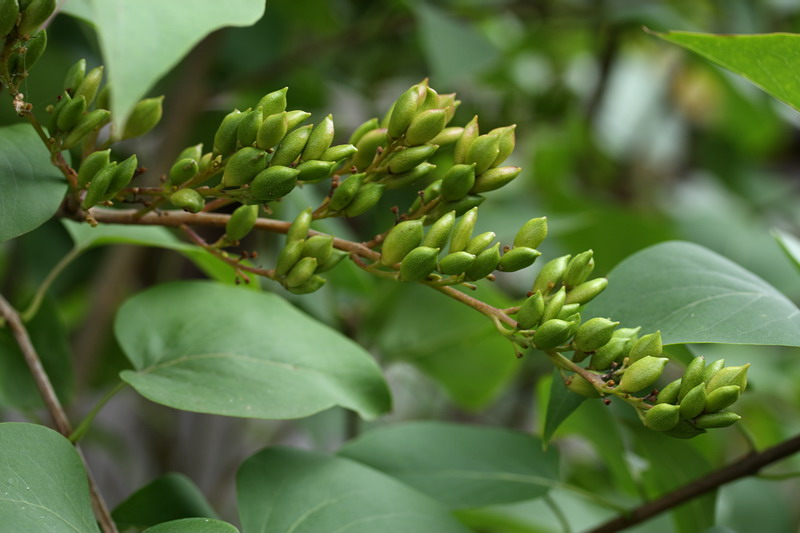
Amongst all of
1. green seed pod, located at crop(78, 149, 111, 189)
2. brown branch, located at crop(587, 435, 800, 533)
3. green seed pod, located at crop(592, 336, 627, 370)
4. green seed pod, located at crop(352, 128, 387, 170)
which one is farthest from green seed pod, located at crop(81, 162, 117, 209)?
brown branch, located at crop(587, 435, 800, 533)

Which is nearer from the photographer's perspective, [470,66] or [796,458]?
[470,66]

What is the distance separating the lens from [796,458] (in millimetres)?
909

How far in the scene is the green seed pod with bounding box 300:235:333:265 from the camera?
1.17 ft

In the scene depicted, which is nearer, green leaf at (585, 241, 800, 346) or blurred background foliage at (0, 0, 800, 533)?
green leaf at (585, 241, 800, 346)

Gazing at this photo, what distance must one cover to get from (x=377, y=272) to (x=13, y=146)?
0.16m

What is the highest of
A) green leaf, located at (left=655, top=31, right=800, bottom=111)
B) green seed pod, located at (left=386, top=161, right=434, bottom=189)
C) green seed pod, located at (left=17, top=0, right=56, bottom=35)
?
green leaf, located at (left=655, top=31, right=800, bottom=111)

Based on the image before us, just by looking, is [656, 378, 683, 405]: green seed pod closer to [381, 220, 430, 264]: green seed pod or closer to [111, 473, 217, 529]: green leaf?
[381, 220, 430, 264]: green seed pod

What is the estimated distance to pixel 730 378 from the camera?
1.10ft

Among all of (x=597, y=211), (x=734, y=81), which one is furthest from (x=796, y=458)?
(x=734, y=81)

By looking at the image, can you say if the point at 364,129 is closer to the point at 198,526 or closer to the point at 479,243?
the point at 479,243

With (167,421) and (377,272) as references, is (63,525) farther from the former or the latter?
(167,421)

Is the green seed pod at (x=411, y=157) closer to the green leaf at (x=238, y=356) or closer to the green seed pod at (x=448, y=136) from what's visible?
the green seed pod at (x=448, y=136)

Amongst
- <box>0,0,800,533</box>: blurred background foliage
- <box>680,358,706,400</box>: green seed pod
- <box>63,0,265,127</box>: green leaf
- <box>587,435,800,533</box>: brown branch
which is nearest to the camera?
<box>63,0,265,127</box>: green leaf

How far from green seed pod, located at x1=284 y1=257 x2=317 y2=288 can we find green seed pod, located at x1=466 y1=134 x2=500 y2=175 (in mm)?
81
